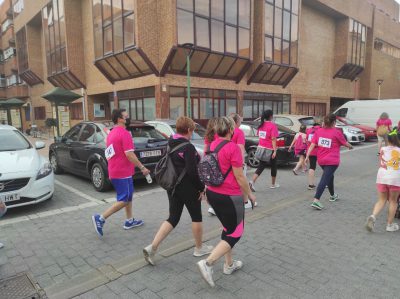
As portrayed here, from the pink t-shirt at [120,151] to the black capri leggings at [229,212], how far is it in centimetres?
158

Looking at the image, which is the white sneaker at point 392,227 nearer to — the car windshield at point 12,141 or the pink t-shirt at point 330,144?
the pink t-shirt at point 330,144

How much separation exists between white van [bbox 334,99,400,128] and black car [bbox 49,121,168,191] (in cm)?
1593

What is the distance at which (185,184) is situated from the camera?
3076mm

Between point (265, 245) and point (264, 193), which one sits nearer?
point (265, 245)

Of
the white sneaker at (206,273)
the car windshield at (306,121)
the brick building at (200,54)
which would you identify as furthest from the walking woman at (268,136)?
the brick building at (200,54)

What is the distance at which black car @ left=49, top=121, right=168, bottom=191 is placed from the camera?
6371mm

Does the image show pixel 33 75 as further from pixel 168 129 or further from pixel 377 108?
pixel 377 108

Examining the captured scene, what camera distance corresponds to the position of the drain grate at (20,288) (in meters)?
2.78

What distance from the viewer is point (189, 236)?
408 cm

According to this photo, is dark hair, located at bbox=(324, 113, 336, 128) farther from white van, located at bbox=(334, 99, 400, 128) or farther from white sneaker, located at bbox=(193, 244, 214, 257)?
white van, located at bbox=(334, 99, 400, 128)

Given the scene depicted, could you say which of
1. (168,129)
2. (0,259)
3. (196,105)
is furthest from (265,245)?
(196,105)

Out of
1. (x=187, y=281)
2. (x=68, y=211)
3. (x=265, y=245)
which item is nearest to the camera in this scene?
(x=187, y=281)

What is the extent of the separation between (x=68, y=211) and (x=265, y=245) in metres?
3.40

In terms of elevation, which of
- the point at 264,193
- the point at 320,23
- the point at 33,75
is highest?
the point at 320,23
